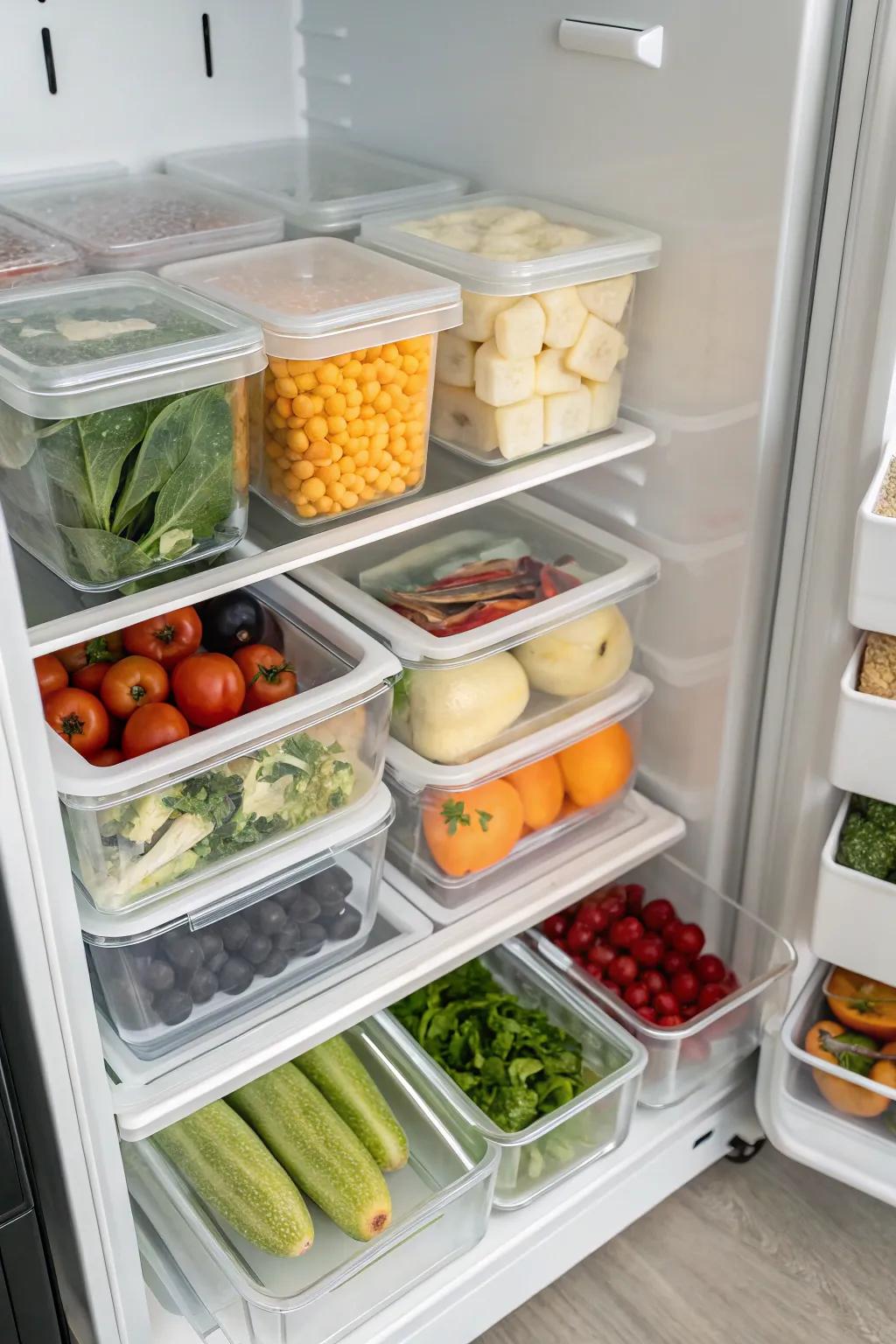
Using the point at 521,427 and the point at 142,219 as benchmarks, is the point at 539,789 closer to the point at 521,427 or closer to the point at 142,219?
the point at 521,427

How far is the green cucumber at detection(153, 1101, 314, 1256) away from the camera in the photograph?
3.68ft

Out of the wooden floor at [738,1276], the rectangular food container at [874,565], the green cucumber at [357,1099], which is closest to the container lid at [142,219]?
the rectangular food container at [874,565]

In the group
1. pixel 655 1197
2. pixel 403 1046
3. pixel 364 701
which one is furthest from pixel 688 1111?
pixel 364 701

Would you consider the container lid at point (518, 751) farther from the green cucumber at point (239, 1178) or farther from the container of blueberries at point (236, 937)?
the green cucumber at point (239, 1178)

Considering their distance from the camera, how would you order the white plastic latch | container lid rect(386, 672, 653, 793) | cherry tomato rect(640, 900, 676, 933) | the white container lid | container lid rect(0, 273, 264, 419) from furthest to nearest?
1. cherry tomato rect(640, 900, 676, 933)
2. container lid rect(386, 672, 653, 793)
3. the white plastic latch
4. the white container lid
5. container lid rect(0, 273, 264, 419)

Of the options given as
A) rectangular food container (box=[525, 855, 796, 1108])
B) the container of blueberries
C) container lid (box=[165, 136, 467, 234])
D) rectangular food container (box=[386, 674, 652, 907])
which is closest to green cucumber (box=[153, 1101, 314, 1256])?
the container of blueberries

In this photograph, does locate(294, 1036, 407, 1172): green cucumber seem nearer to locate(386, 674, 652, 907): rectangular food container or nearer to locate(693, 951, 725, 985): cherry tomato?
locate(386, 674, 652, 907): rectangular food container

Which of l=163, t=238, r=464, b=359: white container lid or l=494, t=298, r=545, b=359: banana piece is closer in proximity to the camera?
l=163, t=238, r=464, b=359: white container lid

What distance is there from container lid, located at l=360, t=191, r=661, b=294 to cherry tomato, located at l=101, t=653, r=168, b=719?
43 centimetres

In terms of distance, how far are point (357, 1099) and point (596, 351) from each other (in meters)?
0.76

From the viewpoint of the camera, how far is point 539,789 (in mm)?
1317

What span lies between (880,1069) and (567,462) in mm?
691

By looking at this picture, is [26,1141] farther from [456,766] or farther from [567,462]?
[567,462]

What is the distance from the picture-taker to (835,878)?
1.17 meters
